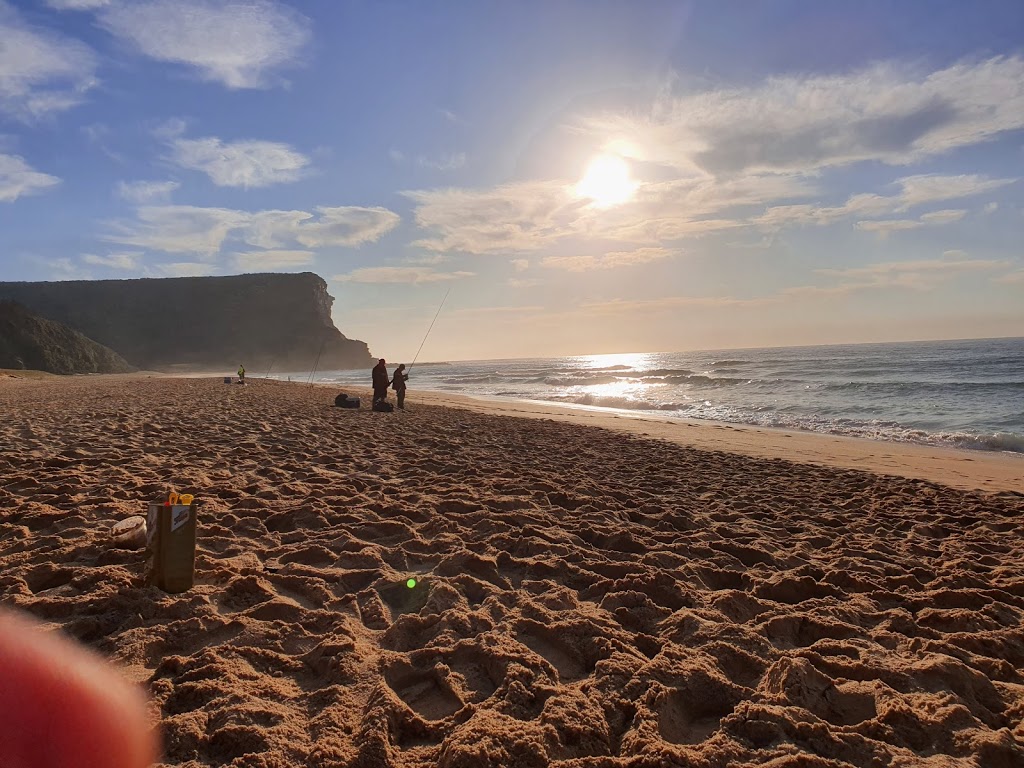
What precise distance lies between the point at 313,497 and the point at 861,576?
14.3ft

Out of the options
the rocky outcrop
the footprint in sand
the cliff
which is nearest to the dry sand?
the footprint in sand

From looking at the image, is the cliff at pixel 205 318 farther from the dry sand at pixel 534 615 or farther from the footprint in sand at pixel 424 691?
the footprint in sand at pixel 424 691

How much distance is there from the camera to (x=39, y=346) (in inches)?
1869

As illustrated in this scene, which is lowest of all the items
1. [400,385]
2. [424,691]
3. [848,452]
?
[848,452]

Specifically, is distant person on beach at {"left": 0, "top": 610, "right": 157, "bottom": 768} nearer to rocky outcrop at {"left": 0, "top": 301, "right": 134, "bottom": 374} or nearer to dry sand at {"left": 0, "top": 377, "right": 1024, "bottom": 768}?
dry sand at {"left": 0, "top": 377, "right": 1024, "bottom": 768}

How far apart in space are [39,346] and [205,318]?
46.5m

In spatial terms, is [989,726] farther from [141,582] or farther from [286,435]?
[286,435]

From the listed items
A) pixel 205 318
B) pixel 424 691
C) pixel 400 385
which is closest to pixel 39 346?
pixel 205 318

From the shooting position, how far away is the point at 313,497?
17.1ft

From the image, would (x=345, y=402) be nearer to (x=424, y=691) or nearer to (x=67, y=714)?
(x=424, y=691)

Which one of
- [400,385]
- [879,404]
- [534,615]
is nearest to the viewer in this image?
[534,615]

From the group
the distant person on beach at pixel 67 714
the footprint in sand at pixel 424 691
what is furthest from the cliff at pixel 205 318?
the footprint in sand at pixel 424 691

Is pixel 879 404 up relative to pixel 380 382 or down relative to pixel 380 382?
down

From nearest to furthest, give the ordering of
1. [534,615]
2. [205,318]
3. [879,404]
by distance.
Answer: [534,615]
[879,404]
[205,318]
